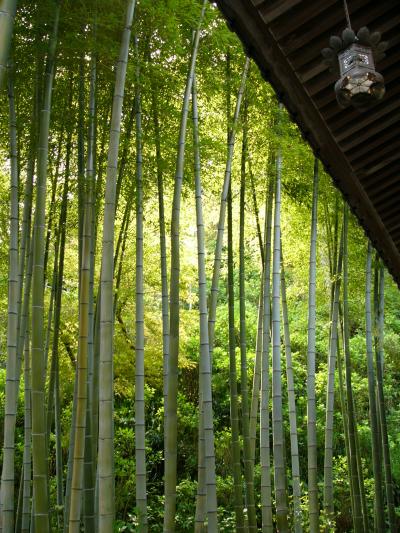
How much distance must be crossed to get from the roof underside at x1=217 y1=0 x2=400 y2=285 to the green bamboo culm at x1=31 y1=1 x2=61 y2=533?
6.16 ft

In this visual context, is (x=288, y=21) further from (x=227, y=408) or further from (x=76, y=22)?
(x=227, y=408)

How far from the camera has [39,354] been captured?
308 cm

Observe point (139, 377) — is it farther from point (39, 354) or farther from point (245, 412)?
point (245, 412)

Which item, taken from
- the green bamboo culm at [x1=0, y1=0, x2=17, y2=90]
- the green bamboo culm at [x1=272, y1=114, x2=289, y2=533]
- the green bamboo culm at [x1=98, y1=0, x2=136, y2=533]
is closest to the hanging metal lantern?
the green bamboo culm at [x1=0, y1=0, x2=17, y2=90]

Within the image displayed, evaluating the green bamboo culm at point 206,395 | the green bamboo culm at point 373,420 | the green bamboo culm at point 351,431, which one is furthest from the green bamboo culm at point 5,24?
the green bamboo culm at point 373,420

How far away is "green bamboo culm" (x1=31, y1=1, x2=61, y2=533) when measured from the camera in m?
3.03

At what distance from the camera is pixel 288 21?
60.6 inches

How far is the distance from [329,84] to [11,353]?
101 inches

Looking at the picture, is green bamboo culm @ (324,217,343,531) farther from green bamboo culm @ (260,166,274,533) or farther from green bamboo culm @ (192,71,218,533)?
green bamboo culm @ (192,71,218,533)

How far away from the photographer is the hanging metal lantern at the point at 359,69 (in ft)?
4.29

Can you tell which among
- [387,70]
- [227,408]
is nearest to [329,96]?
[387,70]

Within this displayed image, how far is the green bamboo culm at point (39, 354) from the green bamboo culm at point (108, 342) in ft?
1.09

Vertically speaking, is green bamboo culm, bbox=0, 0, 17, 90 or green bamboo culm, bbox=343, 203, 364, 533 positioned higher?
green bamboo culm, bbox=0, 0, 17, 90

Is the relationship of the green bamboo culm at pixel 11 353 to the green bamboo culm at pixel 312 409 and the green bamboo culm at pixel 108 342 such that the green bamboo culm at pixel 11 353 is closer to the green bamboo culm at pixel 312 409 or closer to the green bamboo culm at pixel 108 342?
the green bamboo culm at pixel 108 342
